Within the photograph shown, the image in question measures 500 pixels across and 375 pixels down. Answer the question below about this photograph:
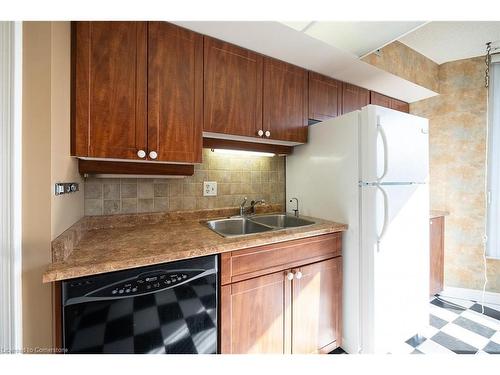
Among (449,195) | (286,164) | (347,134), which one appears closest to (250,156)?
(286,164)

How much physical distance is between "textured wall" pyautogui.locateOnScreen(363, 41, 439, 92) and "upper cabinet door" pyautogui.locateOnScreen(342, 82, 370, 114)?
29 centimetres

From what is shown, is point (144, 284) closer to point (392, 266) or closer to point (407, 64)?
point (392, 266)

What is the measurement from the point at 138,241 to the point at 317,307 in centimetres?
117

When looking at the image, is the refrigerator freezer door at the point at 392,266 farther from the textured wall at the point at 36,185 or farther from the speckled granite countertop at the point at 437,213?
the textured wall at the point at 36,185

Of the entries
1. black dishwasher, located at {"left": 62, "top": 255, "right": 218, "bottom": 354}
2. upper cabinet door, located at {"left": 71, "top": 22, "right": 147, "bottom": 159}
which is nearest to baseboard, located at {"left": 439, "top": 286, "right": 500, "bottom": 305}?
black dishwasher, located at {"left": 62, "top": 255, "right": 218, "bottom": 354}

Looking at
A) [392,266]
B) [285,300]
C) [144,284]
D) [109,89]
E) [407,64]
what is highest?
[407,64]

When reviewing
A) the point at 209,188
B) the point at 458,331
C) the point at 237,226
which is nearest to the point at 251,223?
the point at 237,226

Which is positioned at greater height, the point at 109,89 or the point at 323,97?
the point at 323,97

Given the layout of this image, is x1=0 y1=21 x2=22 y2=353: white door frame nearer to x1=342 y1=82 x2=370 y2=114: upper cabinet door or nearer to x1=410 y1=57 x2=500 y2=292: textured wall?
x1=342 y1=82 x2=370 y2=114: upper cabinet door

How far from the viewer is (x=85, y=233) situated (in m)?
1.22

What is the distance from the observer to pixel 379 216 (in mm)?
1350

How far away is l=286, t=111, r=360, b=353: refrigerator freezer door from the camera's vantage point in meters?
1.42
